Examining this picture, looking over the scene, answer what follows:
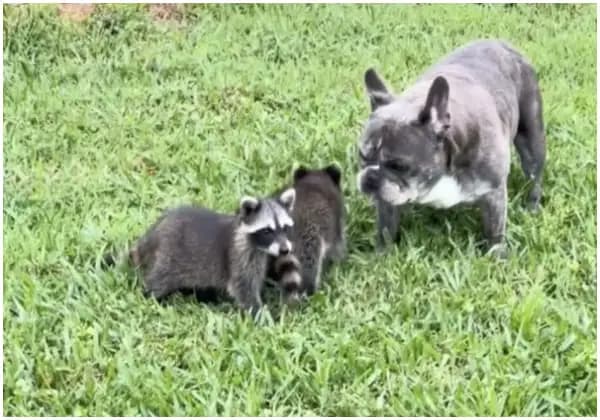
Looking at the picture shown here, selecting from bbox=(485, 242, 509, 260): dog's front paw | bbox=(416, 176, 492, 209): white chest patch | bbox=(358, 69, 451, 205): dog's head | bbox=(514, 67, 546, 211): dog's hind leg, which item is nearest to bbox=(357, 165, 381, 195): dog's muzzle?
bbox=(358, 69, 451, 205): dog's head

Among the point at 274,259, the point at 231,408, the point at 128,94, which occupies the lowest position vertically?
the point at 231,408

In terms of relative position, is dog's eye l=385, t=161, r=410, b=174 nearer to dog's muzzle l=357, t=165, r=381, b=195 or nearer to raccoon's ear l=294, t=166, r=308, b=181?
dog's muzzle l=357, t=165, r=381, b=195

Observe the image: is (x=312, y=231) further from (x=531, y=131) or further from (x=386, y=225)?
(x=531, y=131)

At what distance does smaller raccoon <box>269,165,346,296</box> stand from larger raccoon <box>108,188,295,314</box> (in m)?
0.14

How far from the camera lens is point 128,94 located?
26.9 feet

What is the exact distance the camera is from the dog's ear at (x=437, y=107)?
217 inches

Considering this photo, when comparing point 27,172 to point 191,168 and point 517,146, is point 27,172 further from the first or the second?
point 517,146

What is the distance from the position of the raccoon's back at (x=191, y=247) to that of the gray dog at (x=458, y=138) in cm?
76

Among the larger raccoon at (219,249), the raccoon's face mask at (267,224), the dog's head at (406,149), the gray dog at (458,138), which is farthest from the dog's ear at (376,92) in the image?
the raccoon's face mask at (267,224)

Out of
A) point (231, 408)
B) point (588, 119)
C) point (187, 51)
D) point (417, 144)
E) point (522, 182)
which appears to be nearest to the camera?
point (231, 408)

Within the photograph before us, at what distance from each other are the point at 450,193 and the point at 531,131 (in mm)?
1168

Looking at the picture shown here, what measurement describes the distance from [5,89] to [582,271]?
4572 mm

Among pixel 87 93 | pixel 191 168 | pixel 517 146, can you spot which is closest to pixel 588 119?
pixel 517 146

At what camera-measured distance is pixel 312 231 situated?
5707 mm
